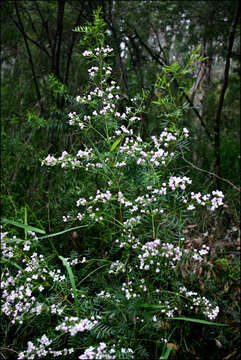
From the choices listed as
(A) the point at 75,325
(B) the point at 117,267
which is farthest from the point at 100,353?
(B) the point at 117,267

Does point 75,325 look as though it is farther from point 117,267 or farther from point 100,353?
point 117,267

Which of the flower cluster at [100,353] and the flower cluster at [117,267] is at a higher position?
the flower cluster at [117,267]

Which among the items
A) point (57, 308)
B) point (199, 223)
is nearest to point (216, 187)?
point (199, 223)

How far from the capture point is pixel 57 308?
4.10 ft

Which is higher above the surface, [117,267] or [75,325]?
[117,267]

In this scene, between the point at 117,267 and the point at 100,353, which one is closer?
the point at 100,353

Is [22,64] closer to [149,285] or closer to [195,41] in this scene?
[195,41]

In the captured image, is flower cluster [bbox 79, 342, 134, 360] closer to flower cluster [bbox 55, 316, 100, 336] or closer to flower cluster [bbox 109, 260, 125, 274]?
flower cluster [bbox 55, 316, 100, 336]

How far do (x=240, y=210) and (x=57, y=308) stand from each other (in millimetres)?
1973

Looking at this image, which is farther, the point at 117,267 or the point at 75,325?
the point at 117,267

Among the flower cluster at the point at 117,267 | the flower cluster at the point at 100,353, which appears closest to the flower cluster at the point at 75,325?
the flower cluster at the point at 100,353

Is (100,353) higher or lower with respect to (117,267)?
lower

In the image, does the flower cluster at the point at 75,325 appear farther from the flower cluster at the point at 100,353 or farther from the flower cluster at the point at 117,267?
the flower cluster at the point at 117,267

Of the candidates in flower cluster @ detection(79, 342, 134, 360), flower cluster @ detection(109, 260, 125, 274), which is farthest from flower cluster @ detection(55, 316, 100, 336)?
flower cluster @ detection(109, 260, 125, 274)
